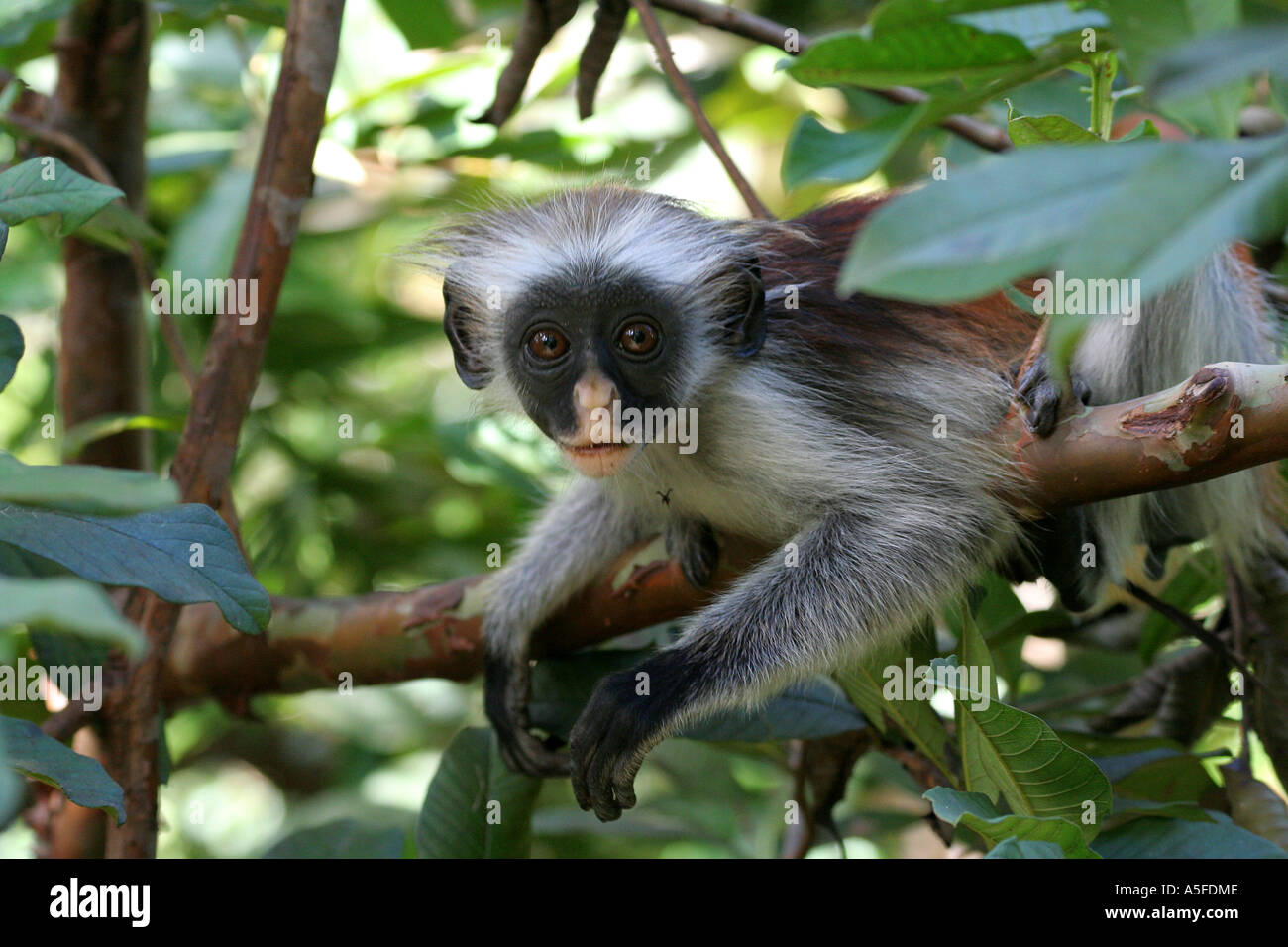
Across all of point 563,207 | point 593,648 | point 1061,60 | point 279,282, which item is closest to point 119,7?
point 279,282

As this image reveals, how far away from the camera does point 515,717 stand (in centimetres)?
388

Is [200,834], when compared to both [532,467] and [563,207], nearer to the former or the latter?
[532,467]

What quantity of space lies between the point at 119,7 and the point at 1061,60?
3489mm

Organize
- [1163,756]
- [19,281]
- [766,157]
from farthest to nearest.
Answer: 1. [766,157]
2. [19,281]
3. [1163,756]

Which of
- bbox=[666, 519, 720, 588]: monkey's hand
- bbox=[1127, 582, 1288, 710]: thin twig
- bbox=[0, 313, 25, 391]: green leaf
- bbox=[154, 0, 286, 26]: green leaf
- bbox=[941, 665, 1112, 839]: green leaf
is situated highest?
bbox=[154, 0, 286, 26]: green leaf

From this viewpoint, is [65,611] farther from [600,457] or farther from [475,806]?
[475,806]

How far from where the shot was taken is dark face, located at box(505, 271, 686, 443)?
11.5ft

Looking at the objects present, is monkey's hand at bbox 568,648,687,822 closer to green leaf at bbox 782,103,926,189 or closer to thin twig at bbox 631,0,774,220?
green leaf at bbox 782,103,926,189

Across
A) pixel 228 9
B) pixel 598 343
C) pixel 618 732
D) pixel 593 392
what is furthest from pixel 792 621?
pixel 228 9

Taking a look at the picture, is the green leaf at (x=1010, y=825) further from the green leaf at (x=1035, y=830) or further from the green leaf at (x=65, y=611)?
the green leaf at (x=65, y=611)

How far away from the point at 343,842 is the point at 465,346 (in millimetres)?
1700

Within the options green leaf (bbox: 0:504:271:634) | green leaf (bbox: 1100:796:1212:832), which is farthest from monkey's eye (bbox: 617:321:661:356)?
green leaf (bbox: 1100:796:1212:832)

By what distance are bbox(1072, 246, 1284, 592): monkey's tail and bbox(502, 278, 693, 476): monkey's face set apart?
4.06 ft

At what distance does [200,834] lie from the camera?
615 centimetres
